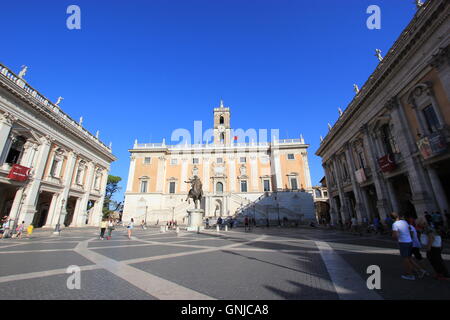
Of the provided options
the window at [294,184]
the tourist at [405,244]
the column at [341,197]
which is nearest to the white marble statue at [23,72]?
the tourist at [405,244]

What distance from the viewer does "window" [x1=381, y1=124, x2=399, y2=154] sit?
57.0 ft

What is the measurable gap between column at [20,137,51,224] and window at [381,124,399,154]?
112 ft

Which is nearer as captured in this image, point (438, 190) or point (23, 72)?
point (438, 190)

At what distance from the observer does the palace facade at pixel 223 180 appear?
3878 cm

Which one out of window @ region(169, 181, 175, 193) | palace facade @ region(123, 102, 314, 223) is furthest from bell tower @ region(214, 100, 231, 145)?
window @ region(169, 181, 175, 193)

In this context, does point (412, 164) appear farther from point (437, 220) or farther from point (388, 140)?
point (388, 140)

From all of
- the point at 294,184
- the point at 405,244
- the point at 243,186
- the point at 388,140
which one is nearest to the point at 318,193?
the point at 294,184

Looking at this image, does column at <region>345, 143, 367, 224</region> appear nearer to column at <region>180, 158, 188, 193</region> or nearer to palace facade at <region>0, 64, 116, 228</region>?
palace facade at <region>0, 64, 116, 228</region>

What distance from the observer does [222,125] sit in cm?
5625

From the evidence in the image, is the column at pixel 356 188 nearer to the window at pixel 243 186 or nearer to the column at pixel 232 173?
the window at pixel 243 186

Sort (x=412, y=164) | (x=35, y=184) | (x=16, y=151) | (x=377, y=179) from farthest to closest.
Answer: (x=16, y=151) < (x=35, y=184) < (x=377, y=179) < (x=412, y=164)

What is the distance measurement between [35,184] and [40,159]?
9.10 feet

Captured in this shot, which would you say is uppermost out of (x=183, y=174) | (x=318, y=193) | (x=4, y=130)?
(x=183, y=174)
